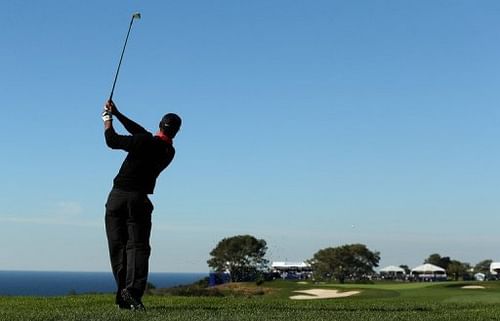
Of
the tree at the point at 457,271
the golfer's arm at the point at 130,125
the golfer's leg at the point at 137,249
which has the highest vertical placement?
the tree at the point at 457,271

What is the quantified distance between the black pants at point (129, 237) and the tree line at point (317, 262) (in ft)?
272

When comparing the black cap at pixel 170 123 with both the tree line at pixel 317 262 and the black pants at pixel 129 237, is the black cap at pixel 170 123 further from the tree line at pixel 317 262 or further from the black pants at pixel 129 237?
the tree line at pixel 317 262

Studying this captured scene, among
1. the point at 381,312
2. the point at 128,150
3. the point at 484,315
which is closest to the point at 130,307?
the point at 128,150

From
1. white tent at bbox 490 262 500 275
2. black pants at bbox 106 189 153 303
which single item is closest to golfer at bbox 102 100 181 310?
black pants at bbox 106 189 153 303

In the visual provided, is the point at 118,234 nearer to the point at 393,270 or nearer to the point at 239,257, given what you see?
the point at 239,257

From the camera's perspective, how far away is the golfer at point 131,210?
9203 mm

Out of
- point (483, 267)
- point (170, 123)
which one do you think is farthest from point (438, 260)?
point (170, 123)

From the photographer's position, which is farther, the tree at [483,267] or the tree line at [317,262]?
the tree at [483,267]

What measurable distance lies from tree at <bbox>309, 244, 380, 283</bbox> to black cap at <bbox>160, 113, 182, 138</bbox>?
8948 cm

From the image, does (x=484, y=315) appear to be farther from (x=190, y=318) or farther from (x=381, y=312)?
(x=190, y=318)

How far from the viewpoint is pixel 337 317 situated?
8.48m

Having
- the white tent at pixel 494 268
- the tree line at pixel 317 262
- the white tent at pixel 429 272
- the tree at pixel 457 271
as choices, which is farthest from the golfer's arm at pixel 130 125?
the white tent at pixel 494 268

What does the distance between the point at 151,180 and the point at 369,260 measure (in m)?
92.6

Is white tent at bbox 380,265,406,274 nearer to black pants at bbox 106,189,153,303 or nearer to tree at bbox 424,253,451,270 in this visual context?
tree at bbox 424,253,451,270
